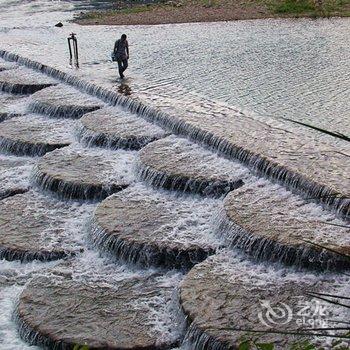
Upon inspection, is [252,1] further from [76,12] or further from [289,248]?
[289,248]

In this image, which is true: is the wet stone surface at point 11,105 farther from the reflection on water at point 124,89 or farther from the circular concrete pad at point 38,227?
the circular concrete pad at point 38,227

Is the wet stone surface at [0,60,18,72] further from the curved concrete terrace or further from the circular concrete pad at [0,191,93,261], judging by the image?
the circular concrete pad at [0,191,93,261]

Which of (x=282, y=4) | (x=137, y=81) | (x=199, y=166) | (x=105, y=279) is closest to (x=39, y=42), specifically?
(x=137, y=81)

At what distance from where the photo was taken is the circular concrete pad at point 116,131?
1319 centimetres

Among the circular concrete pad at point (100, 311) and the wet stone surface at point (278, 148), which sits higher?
the wet stone surface at point (278, 148)

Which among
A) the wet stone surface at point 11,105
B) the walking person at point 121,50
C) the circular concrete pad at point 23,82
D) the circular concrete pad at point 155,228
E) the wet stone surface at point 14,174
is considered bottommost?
the wet stone surface at point 14,174

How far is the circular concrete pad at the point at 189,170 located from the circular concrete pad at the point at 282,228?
2.19 ft

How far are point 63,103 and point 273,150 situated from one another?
22.7 feet

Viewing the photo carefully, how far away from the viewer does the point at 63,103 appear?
53.2 ft

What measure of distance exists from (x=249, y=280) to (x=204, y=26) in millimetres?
22294

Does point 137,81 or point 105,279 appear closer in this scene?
point 105,279

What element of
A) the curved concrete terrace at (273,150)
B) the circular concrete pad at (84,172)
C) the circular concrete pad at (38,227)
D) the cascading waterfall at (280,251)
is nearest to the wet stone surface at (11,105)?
the curved concrete terrace at (273,150)

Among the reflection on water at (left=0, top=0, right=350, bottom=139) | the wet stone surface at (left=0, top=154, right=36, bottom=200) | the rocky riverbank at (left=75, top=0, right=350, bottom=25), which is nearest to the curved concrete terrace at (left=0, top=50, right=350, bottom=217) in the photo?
the reflection on water at (left=0, top=0, right=350, bottom=139)

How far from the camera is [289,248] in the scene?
8.08 m
